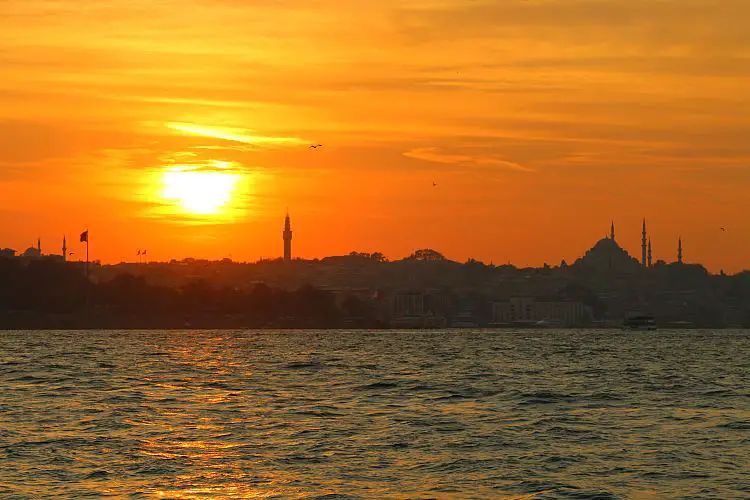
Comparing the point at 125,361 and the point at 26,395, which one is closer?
the point at 26,395

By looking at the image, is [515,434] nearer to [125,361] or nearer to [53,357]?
[125,361]

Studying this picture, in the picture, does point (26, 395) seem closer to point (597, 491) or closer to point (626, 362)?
point (597, 491)

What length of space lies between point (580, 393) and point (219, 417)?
952 inches

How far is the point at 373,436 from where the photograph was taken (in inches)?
1855

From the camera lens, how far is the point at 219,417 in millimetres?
54219

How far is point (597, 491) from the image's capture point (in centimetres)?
3588

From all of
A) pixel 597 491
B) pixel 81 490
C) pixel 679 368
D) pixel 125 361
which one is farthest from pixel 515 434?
pixel 125 361

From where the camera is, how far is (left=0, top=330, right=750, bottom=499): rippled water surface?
3650 cm

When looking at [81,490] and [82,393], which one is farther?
[82,393]

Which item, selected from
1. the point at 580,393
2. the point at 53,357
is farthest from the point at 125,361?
the point at 580,393

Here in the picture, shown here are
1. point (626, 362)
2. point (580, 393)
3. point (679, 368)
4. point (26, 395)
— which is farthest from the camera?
point (626, 362)

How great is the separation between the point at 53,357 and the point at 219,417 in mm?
70825

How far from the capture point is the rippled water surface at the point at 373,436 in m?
36.5

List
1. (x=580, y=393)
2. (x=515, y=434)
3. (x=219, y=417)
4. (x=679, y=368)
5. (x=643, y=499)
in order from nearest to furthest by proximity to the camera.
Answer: (x=643, y=499) → (x=515, y=434) → (x=219, y=417) → (x=580, y=393) → (x=679, y=368)
